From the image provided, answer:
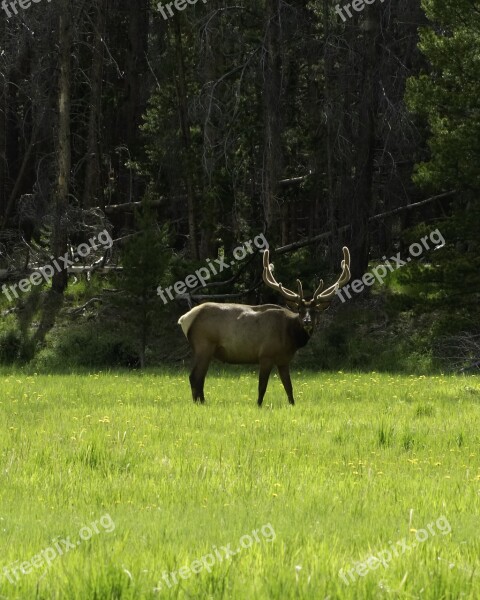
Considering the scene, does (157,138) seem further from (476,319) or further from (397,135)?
(476,319)

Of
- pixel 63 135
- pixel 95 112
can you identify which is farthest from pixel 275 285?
pixel 95 112

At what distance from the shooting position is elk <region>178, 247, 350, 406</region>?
15688mm

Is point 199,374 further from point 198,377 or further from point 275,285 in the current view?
point 275,285

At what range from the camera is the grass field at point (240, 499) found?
19.2 ft

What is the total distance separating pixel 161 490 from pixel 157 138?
2291cm

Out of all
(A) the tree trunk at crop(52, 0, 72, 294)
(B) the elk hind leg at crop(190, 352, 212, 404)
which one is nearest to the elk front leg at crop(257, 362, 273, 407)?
(B) the elk hind leg at crop(190, 352, 212, 404)

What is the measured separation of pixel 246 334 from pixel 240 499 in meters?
7.53

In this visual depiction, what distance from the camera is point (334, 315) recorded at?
27031mm

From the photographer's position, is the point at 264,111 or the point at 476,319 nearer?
the point at 476,319

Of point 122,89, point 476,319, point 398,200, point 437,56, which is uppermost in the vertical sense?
point 122,89

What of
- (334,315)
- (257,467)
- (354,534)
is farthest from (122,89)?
(354,534)

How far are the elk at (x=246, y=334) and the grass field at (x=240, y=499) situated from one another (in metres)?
0.64

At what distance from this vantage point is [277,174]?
26688 millimetres

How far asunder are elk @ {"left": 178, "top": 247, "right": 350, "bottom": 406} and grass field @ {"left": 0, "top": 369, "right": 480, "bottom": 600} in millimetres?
641
